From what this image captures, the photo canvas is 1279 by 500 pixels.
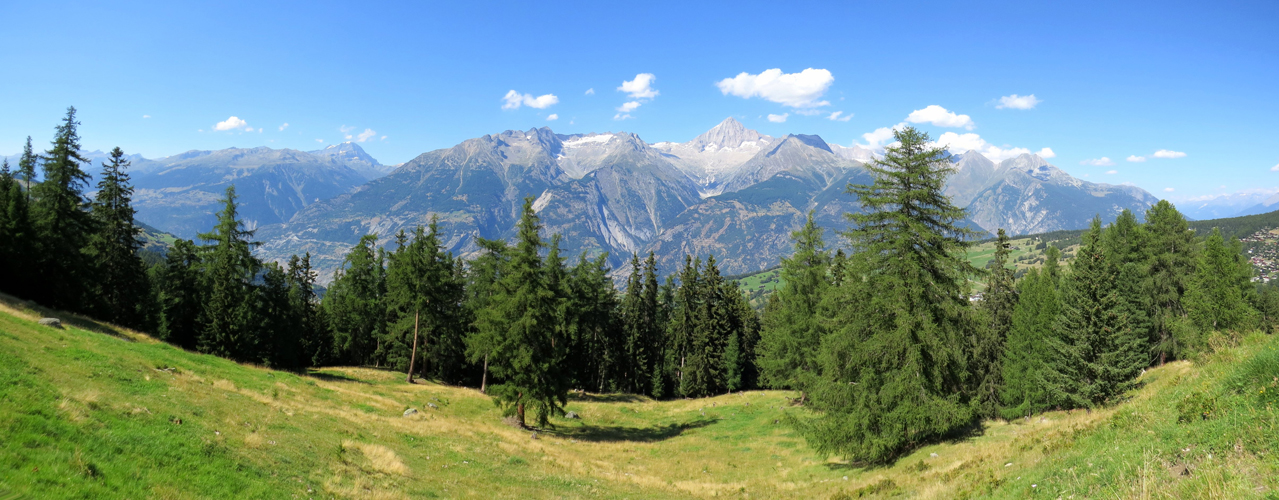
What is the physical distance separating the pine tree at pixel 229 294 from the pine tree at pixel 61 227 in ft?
24.0

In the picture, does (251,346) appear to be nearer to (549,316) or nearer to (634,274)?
(549,316)

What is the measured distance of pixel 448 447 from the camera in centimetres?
2419

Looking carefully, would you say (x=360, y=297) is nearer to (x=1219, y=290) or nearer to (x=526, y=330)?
(x=526, y=330)

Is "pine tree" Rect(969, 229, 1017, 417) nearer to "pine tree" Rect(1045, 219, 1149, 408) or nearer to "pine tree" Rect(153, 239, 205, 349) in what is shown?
"pine tree" Rect(1045, 219, 1149, 408)

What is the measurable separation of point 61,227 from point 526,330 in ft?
115

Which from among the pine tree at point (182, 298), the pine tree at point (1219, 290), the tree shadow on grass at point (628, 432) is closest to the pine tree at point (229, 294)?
the pine tree at point (182, 298)

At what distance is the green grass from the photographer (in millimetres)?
8492

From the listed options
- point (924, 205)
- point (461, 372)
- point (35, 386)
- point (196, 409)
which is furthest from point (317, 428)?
point (461, 372)

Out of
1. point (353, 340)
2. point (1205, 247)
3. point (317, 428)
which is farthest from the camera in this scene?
point (353, 340)

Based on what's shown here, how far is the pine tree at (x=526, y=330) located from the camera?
108ft

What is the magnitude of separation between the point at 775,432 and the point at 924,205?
21889mm

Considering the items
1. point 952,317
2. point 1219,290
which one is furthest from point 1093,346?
point 952,317

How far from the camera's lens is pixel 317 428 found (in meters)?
20.2

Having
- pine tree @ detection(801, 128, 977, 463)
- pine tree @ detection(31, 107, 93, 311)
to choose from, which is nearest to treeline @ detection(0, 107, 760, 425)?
pine tree @ detection(31, 107, 93, 311)
